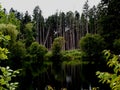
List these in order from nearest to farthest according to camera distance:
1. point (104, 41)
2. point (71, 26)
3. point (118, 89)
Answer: point (118, 89) < point (104, 41) < point (71, 26)

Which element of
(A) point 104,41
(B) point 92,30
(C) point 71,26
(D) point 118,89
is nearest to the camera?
(D) point 118,89

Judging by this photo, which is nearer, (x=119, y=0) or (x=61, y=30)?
(x=119, y=0)

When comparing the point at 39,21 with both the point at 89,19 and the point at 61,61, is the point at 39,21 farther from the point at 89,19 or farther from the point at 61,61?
the point at 61,61

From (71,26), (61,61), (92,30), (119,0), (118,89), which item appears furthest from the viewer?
(71,26)

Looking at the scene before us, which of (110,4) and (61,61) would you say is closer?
(110,4)

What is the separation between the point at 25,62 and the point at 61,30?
67447 millimetres

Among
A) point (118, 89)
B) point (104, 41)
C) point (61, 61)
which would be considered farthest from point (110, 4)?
point (118, 89)

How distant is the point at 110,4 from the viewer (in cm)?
6506

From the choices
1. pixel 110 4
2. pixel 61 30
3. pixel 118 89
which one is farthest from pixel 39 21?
pixel 118 89

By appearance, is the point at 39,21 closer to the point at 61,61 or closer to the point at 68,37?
the point at 68,37

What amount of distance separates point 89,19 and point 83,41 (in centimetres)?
5457

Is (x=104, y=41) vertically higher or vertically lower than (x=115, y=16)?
lower

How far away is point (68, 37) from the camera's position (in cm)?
12862

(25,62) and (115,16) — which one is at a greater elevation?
(115,16)
